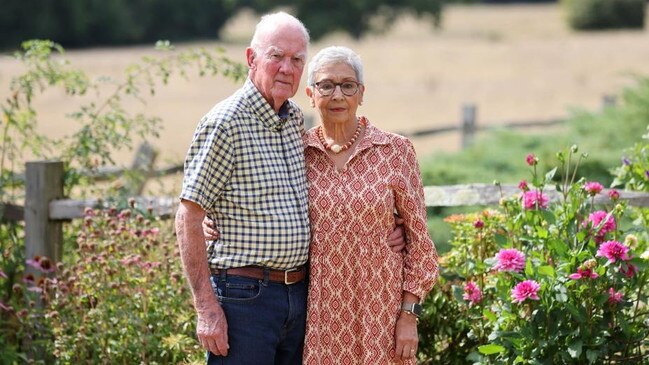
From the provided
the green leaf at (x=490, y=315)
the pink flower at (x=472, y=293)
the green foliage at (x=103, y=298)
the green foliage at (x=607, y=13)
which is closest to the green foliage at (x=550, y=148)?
the green foliage at (x=103, y=298)

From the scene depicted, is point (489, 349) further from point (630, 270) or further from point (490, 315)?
point (630, 270)

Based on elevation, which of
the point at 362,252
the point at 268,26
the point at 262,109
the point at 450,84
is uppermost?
the point at 268,26

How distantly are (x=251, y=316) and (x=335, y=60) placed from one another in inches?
33.5

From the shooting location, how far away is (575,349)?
4.36 metres

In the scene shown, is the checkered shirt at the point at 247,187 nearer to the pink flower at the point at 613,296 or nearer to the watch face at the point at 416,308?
the watch face at the point at 416,308

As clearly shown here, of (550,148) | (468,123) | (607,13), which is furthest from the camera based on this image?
(607,13)

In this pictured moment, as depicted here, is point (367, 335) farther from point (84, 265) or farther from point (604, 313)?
point (84, 265)

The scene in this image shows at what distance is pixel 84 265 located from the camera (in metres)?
5.25

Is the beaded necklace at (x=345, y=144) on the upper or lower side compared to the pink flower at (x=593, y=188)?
upper

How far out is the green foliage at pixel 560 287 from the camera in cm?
439

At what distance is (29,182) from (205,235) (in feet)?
7.68

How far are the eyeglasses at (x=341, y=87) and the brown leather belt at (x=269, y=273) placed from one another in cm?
57

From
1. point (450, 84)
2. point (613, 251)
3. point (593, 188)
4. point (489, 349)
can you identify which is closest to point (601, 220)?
A: point (593, 188)

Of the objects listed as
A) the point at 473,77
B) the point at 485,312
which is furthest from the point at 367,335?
the point at 473,77
